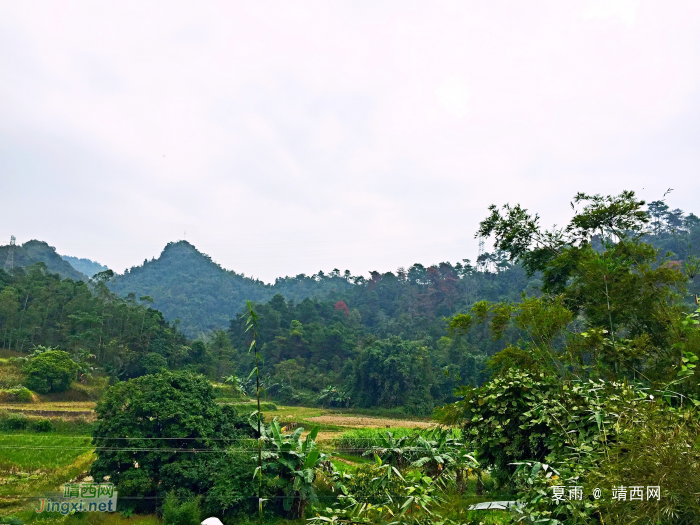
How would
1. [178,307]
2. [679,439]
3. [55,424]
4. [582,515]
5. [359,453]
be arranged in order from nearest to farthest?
[679,439] → [582,515] → [359,453] → [55,424] → [178,307]

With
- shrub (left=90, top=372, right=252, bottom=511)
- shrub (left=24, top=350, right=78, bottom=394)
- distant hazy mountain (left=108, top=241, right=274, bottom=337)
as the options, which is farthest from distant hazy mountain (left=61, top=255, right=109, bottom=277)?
shrub (left=90, top=372, right=252, bottom=511)

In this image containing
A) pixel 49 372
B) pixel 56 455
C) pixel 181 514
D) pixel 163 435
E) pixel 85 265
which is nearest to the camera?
pixel 181 514

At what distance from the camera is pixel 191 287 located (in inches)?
4092

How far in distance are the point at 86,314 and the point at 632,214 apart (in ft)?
130

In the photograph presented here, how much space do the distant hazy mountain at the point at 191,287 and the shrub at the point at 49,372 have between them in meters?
56.4

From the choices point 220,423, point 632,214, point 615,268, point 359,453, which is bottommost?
point 359,453

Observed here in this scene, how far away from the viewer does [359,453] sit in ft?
67.4

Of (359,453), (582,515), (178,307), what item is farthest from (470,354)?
(178,307)

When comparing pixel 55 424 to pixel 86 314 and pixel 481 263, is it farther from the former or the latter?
pixel 481 263

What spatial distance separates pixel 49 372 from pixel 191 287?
7667 cm

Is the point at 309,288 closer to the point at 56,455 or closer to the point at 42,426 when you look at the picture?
→ the point at 42,426

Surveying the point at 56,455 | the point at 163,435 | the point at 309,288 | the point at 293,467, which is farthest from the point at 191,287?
the point at 293,467

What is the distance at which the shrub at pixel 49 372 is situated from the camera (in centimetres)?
2882

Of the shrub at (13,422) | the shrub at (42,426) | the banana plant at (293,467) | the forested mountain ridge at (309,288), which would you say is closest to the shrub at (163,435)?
the banana plant at (293,467)
